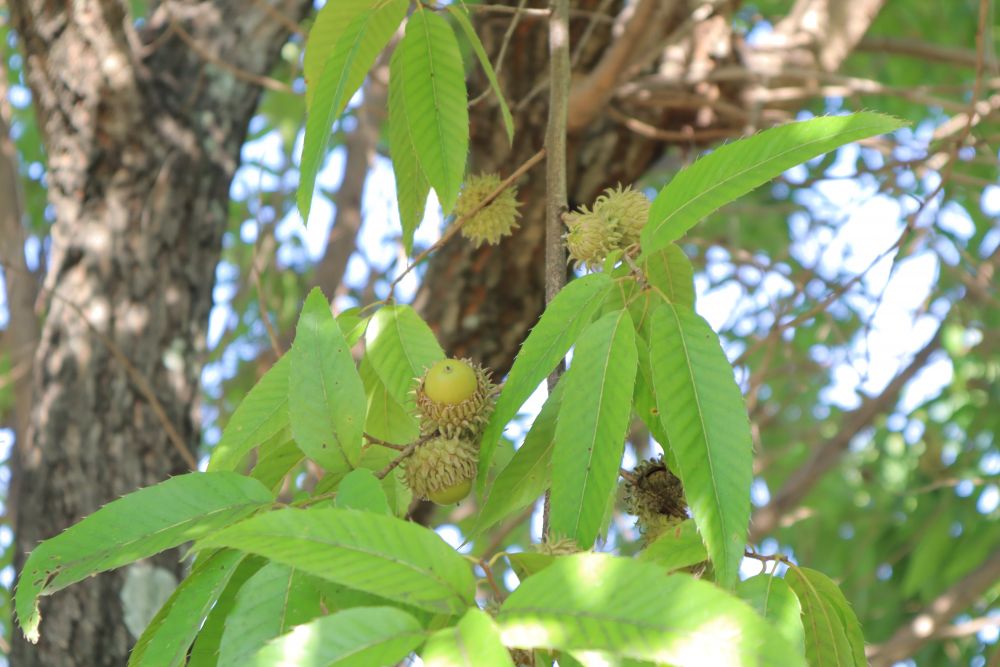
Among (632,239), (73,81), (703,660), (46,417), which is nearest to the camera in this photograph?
(703,660)

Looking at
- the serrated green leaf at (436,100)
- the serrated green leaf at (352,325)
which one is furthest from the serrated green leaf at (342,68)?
the serrated green leaf at (352,325)

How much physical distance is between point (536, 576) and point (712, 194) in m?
0.38

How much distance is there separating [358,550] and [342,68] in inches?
23.8

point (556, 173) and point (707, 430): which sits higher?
point (556, 173)

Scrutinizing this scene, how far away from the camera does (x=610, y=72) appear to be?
2.28 m

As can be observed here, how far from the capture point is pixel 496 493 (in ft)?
3.43

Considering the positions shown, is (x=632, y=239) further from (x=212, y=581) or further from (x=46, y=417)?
(x=46, y=417)

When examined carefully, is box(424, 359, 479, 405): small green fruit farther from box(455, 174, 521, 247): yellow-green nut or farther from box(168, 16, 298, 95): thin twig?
box(168, 16, 298, 95): thin twig

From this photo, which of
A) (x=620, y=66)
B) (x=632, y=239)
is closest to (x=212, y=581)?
(x=632, y=239)

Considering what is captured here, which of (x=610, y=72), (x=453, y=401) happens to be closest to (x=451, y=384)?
(x=453, y=401)

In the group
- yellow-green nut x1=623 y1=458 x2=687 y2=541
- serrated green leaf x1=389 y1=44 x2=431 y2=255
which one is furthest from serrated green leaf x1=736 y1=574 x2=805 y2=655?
serrated green leaf x1=389 y1=44 x2=431 y2=255

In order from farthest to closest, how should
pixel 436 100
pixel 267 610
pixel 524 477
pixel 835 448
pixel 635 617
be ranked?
1. pixel 835 448
2. pixel 436 100
3. pixel 524 477
4. pixel 267 610
5. pixel 635 617

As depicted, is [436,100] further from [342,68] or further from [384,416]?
[384,416]

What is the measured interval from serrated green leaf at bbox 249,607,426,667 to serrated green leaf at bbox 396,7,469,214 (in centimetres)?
58
